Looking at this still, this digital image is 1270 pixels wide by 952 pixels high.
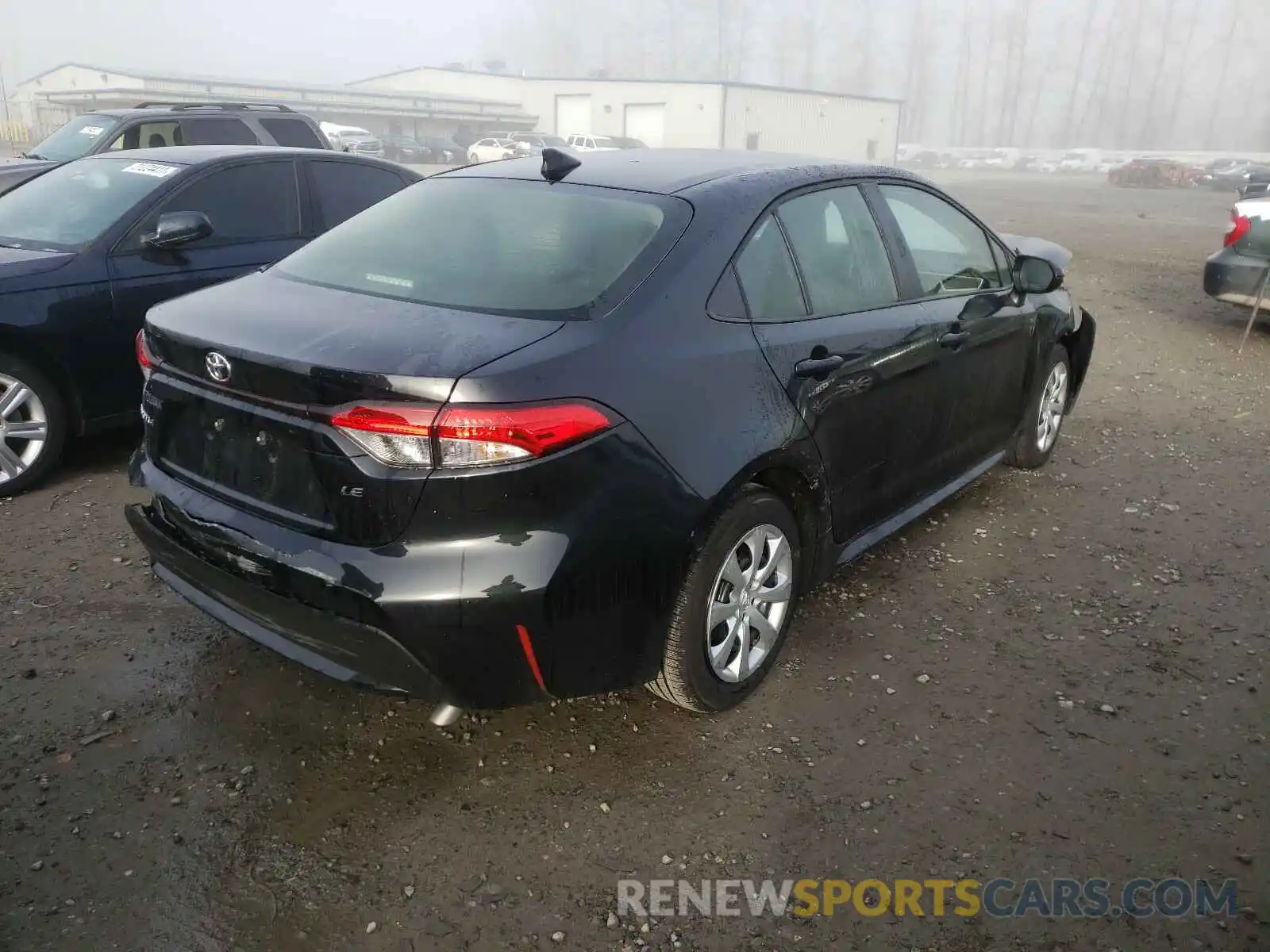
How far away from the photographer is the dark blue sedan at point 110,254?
15.3 ft

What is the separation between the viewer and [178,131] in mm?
10328

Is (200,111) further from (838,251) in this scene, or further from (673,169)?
(838,251)

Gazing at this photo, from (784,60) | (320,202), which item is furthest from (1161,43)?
(320,202)

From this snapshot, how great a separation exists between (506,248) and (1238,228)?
788cm

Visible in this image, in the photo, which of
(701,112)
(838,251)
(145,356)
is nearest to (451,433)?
(145,356)

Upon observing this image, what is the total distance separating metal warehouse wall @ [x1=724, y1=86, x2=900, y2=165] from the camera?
54250mm

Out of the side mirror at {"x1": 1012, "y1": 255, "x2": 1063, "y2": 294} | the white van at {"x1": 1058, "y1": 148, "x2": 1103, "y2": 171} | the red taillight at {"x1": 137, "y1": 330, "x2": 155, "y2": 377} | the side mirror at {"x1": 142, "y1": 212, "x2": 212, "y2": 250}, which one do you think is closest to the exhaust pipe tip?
the red taillight at {"x1": 137, "y1": 330, "x2": 155, "y2": 377}

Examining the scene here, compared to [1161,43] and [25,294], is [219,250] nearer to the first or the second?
[25,294]

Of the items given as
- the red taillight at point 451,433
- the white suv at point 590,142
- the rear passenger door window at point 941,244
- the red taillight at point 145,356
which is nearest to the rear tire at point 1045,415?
the rear passenger door window at point 941,244

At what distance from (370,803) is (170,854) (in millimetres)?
504

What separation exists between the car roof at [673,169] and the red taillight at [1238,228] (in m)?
6.11

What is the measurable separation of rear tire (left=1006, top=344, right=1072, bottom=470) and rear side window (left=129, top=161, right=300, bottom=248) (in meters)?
4.21

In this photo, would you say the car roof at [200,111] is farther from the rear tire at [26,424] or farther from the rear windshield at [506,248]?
the rear windshield at [506,248]

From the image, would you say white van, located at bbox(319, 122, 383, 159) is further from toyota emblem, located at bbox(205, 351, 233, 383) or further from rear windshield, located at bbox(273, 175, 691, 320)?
toyota emblem, located at bbox(205, 351, 233, 383)
